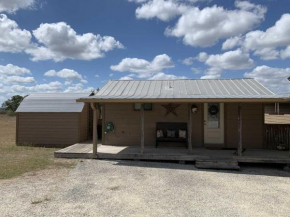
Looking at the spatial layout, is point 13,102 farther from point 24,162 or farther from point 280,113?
point 280,113

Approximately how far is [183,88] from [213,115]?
5.22ft

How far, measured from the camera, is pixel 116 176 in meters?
5.82

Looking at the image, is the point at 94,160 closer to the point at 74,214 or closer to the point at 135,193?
the point at 135,193

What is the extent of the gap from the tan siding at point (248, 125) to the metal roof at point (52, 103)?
22.0 ft

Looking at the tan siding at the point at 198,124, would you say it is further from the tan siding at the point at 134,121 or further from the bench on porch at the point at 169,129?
the bench on porch at the point at 169,129

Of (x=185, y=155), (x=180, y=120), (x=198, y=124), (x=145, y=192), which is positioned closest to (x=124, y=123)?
(x=180, y=120)

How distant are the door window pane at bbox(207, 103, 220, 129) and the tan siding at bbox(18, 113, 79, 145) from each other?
602 cm

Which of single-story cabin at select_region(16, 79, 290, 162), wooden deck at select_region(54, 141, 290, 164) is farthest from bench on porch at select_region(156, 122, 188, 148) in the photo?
wooden deck at select_region(54, 141, 290, 164)

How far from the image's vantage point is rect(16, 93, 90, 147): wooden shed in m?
10.7

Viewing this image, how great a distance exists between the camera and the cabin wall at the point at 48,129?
1066 cm

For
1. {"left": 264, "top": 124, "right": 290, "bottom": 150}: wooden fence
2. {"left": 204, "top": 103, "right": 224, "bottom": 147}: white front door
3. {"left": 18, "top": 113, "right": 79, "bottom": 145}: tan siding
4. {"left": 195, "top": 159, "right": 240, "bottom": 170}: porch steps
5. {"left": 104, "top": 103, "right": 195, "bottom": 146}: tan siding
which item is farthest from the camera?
{"left": 18, "top": 113, "right": 79, "bottom": 145}: tan siding

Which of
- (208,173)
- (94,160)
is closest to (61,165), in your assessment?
(94,160)

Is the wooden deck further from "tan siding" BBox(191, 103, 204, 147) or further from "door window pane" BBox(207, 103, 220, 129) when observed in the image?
"door window pane" BBox(207, 103, 220, 129)

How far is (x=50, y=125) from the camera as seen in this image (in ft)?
35.4
